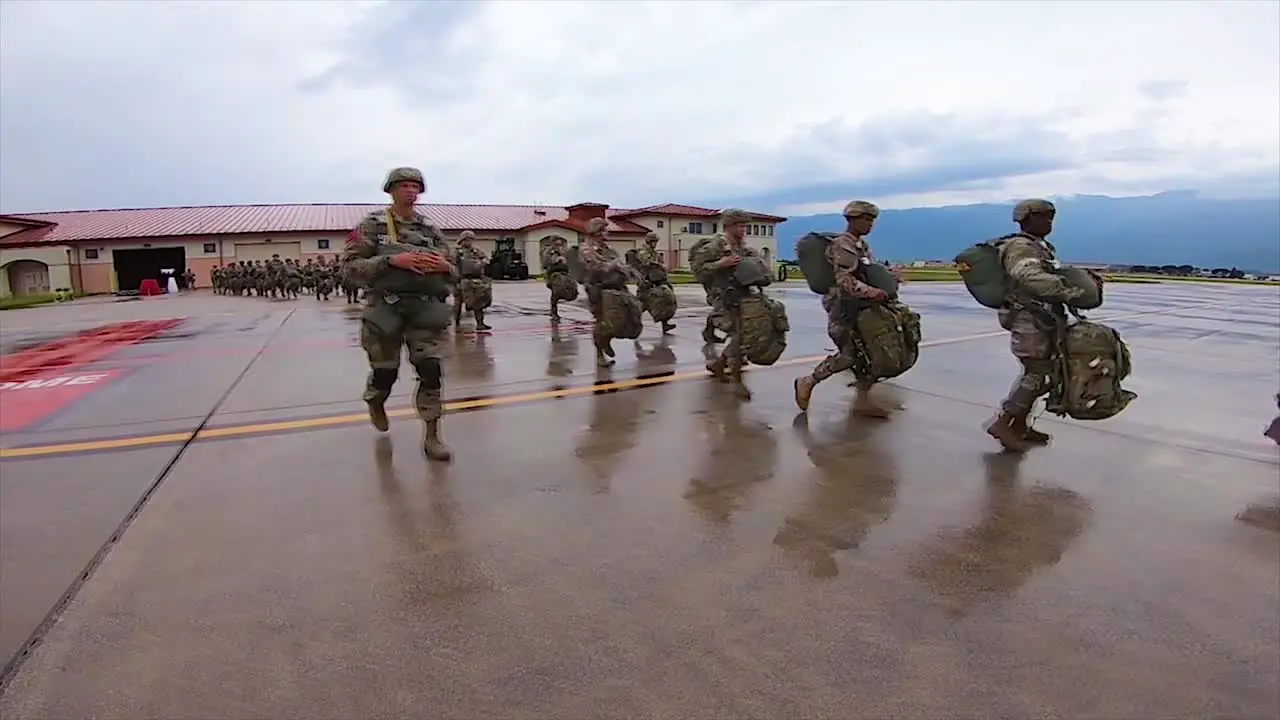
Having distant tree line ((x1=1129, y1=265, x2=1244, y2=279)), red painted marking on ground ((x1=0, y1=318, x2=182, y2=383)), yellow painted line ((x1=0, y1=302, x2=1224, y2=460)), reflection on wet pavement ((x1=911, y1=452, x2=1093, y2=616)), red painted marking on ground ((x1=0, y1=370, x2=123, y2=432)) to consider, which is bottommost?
reflection on wet pavement ((x1=911, y1=452, x2=1093, y2=616))

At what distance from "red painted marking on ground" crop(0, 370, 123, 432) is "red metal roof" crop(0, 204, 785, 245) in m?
31.7

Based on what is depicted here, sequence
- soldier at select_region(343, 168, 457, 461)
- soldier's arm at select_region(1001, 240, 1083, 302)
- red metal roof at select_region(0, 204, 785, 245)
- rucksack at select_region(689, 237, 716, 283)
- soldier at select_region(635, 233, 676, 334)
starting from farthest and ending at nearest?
1. red metal roof at select_region(0, 204, 785, 245)
2. soldier at select_region(635, 233, 676, 334)
3. rucksack at select_region(689, 237, 716, 283)
4. soldier at select_region(343, 168, 457, 461)
5. soldier's arm at select_region(1001, 240, 1083, 302)

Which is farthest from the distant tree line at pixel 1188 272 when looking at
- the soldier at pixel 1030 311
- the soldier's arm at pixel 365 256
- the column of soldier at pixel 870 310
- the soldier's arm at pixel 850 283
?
the soldier's arm at pixel 365 256

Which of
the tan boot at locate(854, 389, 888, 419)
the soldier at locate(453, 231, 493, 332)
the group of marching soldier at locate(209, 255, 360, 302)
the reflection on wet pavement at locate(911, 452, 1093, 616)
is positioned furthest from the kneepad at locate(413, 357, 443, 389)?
the group of marching soldier at locate(209, 255, 360, 302)

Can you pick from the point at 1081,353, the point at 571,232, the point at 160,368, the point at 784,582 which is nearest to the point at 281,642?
the point at 784,582

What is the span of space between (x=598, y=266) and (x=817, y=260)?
3.14 metres

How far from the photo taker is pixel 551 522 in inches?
144

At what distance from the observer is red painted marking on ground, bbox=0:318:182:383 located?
893 centimetres

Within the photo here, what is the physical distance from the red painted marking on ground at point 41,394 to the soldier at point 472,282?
4.77m

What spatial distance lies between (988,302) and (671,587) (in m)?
3.19

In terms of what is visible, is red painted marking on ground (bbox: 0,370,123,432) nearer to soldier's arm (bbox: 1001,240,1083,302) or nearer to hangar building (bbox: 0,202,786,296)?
soldier's arm (bbox: 1001,240,1083,302)

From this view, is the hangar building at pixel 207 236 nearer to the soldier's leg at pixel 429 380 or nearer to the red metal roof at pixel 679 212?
the red metal roof at pixel 679 212

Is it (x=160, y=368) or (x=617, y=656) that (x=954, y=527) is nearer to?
(x=617, y=656)

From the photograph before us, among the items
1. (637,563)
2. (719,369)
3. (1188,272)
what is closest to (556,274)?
(719,369)
